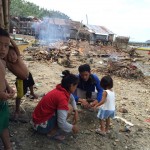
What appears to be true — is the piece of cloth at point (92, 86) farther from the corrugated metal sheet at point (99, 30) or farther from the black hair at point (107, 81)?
the corrugated metal sheet at point (99, 30)

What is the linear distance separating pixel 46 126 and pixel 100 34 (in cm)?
2974

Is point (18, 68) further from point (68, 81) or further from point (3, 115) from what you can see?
point (3, 115)

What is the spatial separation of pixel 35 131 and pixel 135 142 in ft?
5.45

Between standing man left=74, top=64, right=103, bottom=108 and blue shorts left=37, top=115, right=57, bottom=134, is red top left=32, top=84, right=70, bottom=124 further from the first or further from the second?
standing man left=74, top=64, right=103, bottom=108

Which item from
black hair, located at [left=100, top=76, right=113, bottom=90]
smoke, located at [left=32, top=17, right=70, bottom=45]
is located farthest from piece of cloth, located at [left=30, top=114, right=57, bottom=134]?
smoke, located at [left=32, top=17, right=70, bottom=45]

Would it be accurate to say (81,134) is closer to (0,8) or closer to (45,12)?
(0,8)

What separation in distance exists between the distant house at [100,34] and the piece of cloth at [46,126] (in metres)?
27.7

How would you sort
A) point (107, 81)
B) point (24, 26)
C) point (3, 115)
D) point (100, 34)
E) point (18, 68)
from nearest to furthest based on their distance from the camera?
point (3, 115) < point (18, 68) < point (107, 81) < point (24, 26) < point (100, 34)

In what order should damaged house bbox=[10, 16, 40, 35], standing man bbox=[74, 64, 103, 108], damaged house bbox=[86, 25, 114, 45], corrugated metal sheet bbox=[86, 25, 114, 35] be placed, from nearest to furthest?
standing man bbox=[74, 64, 103, 108]
damaged house bbox=[10, 16, 40, 35]
damaged house bbox=[86, 25, 114, 45]
corrugated metal sheet bbox=[86, 25, 114, 35]

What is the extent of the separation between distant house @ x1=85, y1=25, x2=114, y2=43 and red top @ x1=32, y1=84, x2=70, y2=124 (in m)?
27.7

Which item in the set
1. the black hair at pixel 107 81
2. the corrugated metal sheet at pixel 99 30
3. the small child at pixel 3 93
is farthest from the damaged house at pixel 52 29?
the small child at pixel 3 93

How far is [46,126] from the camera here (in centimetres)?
359

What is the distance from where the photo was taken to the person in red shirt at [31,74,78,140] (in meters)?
3.41

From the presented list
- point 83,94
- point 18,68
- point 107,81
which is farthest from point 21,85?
point 83,94
